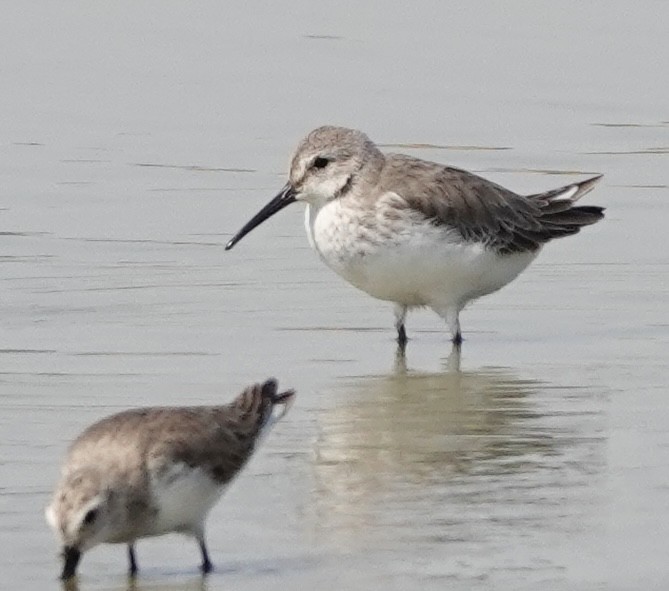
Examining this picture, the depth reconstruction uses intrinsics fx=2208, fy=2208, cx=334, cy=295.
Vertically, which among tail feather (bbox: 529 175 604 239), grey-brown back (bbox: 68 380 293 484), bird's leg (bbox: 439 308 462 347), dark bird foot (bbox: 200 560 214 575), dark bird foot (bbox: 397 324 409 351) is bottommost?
dark bird foot (bbox: 397 324 409 351)

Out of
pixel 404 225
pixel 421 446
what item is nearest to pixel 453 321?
pixel 404 225

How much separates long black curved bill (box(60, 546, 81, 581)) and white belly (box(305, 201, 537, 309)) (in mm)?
4701

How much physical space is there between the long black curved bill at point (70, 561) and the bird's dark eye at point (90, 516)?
121mm

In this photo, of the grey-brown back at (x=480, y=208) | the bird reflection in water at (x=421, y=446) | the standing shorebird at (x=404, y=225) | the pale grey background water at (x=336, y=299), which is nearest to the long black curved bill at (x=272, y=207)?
the standing shorebird at (x=404, y=225)

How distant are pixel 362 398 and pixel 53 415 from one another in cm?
164

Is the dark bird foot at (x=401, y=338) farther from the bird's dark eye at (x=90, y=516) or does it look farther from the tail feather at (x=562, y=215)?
the bird's dark eye at (x=90, y=516)

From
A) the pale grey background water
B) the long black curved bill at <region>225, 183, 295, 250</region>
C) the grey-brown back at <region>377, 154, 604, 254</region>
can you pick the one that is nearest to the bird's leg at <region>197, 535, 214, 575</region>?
the pale grey background water

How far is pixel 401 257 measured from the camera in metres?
12.5

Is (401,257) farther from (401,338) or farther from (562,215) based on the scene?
(562,215)

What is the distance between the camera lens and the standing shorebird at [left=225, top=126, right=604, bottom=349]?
12.5 m

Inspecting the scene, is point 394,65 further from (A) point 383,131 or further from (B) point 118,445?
(B) point 118,445

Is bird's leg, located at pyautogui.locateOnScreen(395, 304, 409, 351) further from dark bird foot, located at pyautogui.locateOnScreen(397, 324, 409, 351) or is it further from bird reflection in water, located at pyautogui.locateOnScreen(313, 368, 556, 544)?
bird reflection in water, located at pyautogui.locateOnScreen(313, 368, 556, 544)

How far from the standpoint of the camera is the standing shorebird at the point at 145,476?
7855 mm

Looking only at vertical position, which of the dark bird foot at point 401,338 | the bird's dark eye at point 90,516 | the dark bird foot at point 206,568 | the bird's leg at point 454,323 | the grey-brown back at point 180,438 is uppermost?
the grey-brown back at point 180,438
